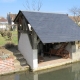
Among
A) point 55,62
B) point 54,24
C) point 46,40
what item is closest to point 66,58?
point 55,62

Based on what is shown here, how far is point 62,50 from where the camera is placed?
50.8 ft

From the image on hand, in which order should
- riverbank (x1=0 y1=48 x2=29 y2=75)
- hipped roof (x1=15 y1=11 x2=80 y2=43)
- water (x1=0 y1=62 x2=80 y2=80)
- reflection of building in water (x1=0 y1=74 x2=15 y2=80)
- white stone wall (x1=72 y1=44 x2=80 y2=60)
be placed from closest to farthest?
reflection of building in water (x1=0 y1=74 x2=15 y2=80)
water (x1=0 y1=62 x2=80 y2=80)
riverbank (x1=0 y1=48 x2=29 y2=75)
hipped roof (x1=15 y1=11 x2=80 y2=43)
white stone wall (x1=72 y1=44 x2=80 y2=60)

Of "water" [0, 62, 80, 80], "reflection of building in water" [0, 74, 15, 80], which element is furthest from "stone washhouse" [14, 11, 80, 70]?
"reflection of building in water" [0, 74, 15, 80]

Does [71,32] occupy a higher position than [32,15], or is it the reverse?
[32,15]

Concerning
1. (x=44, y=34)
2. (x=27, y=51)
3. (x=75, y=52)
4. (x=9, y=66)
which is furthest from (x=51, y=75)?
(x=75, y=52)

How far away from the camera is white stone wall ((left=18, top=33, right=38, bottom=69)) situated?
12142 millimetres

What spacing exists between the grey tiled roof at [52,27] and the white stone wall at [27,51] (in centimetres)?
151

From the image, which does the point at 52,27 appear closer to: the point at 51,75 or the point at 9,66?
the point at 51,75

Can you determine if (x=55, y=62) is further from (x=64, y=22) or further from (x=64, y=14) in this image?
(x=64, y=14)

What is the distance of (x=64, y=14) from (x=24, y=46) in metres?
5.93

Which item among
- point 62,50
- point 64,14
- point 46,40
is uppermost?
point 64,14

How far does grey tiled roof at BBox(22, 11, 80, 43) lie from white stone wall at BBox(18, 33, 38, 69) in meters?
1.51

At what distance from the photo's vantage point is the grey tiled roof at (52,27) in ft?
39.3

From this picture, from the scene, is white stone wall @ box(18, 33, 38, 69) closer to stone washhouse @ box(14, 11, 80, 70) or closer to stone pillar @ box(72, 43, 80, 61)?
stone washhouse @ box(14, 11, 80, 70)
